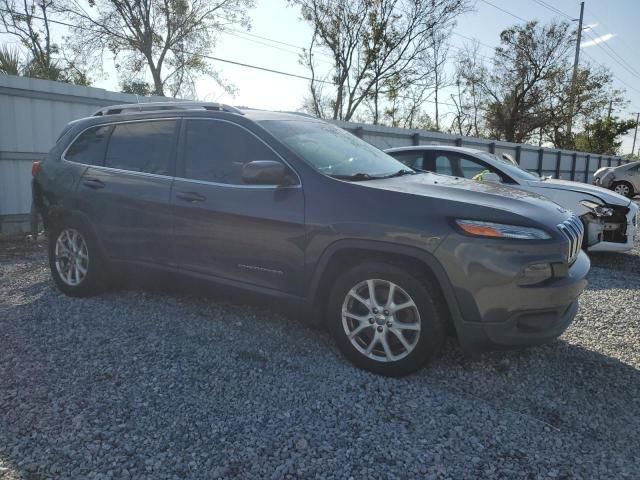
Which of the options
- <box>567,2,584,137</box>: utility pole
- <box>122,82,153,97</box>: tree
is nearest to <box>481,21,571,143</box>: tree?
<box>567,2,584,137</box>: utility pole

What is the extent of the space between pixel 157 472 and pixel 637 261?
24.4 ft

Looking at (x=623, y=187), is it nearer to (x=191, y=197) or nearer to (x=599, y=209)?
(x=599, y=209)

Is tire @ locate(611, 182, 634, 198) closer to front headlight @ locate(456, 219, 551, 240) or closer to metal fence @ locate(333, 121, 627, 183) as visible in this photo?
metal fence @ locate(333, 121, 627, 183)

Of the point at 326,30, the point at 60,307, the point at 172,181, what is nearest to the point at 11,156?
the point at 60,307

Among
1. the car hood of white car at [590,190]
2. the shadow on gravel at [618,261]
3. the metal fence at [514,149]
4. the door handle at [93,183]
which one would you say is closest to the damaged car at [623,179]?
the metal fence at [514,149]

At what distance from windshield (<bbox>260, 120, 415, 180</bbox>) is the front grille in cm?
125

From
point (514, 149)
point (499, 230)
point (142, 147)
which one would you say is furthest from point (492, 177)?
point (514, 149)

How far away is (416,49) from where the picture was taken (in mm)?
29656

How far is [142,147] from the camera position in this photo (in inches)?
164

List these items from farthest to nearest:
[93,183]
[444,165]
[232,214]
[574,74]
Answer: [574,74]
[444,165]
[93,183]
[232,214]

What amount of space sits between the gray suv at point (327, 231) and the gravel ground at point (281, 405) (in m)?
0.37

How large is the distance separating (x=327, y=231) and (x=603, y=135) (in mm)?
48377

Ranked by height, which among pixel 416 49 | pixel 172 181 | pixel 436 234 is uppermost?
pixel 416 49

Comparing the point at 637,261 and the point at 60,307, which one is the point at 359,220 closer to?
the point at 60,307
